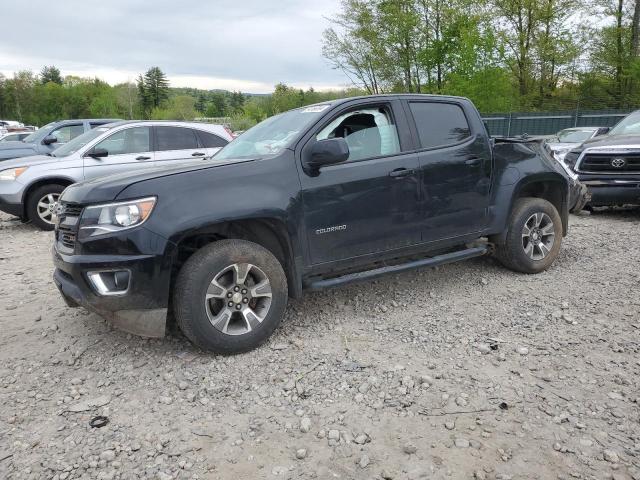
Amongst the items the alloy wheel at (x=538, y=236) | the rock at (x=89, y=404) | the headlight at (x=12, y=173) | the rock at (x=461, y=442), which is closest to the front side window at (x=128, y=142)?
the headlight at (x=12, y=173)

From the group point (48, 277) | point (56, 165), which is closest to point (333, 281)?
point (48, 277)

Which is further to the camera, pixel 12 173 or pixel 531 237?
pixel 12 173

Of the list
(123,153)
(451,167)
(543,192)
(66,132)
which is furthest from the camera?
(66,132)

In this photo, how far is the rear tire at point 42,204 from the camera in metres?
7.89

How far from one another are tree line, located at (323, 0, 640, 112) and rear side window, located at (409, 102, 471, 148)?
23189 millimetres

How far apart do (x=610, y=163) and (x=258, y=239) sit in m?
6.66

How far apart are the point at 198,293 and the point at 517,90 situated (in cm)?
3247

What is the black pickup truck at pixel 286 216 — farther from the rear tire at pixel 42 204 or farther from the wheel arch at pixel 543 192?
the rear tire at pixel 42 204

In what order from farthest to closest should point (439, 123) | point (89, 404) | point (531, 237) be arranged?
1. point (531, 237)
2. point (439, 123)
3. point (89, 404)

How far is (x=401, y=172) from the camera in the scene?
13.2ft

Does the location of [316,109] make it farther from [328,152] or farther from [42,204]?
[42,204]

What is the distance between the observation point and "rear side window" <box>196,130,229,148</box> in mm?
8797

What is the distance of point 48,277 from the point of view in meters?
5.55


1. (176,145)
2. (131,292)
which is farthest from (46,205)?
(131,292)
